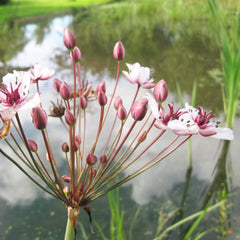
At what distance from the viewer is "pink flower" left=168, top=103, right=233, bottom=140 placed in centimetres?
41

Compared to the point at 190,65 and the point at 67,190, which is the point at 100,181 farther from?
the point at 190,65

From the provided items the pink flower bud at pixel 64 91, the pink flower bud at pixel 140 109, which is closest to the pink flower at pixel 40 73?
the pink flower bud at pixel 64 91

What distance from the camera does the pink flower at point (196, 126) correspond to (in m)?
0.41

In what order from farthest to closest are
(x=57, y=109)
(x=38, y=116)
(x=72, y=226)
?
(x=57, y=109), (x=72, y=226), (x=38, y=116)

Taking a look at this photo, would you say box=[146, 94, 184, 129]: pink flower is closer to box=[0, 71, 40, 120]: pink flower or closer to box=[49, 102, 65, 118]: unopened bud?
box=[0, 71, 40, 120]: pink flower

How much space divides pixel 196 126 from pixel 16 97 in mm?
273

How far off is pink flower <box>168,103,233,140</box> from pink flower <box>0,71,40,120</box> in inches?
7.9

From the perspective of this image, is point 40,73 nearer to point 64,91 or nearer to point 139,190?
point 64,91

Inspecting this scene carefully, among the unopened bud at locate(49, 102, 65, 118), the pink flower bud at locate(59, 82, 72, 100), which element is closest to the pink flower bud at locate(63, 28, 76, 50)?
the pink flower bud at locate(59, 82, 72, 100)

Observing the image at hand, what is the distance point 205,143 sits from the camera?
1.81 m

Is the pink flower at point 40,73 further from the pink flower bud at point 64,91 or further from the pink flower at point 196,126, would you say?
the pink flower at point 196,126

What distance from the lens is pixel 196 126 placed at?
16.7 inches

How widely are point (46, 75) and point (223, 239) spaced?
3.61ft

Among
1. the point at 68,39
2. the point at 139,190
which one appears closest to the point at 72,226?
the point at 68,39
